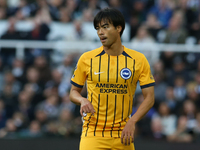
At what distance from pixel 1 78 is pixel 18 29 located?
49.3 inches

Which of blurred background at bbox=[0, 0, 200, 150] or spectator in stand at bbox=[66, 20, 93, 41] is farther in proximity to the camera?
spectator in stand at bbox=[66, 20, 93, 41]

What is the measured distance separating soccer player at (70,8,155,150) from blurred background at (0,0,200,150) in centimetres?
324

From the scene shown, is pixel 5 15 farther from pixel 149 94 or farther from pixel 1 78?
pixel 149 94

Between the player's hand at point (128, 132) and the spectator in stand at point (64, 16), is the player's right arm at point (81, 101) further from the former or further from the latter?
the spectator in stand at point (64, 16)

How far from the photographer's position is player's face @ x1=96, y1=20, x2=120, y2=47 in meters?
3.51

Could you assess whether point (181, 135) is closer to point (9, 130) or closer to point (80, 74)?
point (9, 130)

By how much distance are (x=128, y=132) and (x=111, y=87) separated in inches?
19.7

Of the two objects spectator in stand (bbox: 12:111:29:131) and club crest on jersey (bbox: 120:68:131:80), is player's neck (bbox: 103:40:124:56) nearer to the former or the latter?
club crest on jersey (bbox: 120:68:131:80)

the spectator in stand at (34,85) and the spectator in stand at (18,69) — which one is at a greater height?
the spectator in stand at (18,69)

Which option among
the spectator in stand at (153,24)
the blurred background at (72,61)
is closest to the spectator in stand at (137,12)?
the blurred background at (72,61)

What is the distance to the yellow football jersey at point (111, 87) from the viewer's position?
3.56 meters

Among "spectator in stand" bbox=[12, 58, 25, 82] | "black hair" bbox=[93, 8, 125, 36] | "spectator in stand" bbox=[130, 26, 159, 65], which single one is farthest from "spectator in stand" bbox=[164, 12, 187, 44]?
"black hair" bbox=[93, 8, 125, 36]

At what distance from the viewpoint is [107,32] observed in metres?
3.52

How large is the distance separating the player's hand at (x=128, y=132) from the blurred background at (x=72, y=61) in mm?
3449
